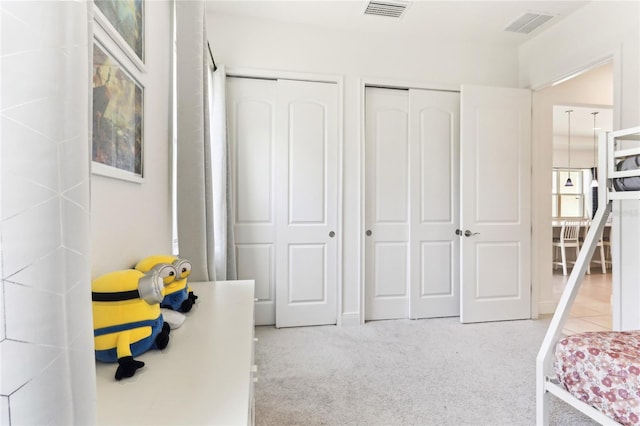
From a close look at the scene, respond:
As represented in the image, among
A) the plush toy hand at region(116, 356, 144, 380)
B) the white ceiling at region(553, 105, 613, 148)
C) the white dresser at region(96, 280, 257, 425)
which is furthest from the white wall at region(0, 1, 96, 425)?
the white ceiling at region(553, 105, 613, 148)

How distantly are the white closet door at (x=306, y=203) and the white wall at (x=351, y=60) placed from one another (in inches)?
5.1

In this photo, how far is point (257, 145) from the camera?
2.88m

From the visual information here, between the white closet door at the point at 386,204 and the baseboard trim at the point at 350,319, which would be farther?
the white closet door at the point at 386,204

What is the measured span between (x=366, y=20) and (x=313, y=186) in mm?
1476

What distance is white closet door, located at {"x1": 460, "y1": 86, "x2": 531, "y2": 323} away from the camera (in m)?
3.01

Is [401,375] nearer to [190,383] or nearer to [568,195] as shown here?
[190,383]

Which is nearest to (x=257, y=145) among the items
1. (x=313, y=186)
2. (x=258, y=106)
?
(x=258, y=106)

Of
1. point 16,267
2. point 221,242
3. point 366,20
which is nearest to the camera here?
point 16,267

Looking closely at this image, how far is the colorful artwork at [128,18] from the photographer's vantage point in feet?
3.58

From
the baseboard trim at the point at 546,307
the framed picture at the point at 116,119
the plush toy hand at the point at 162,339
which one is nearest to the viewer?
the plush toy hand at the point at 162,339

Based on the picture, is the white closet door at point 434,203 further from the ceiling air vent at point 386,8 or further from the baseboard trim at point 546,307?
the baseboard trim at point 546,307

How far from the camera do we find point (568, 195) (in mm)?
7875

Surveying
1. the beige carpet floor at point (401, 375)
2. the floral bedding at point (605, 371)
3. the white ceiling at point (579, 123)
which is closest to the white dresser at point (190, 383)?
the beige carpet floor at point (401, 375)

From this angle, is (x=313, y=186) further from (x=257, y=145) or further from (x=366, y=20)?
(x=366, y=20)
